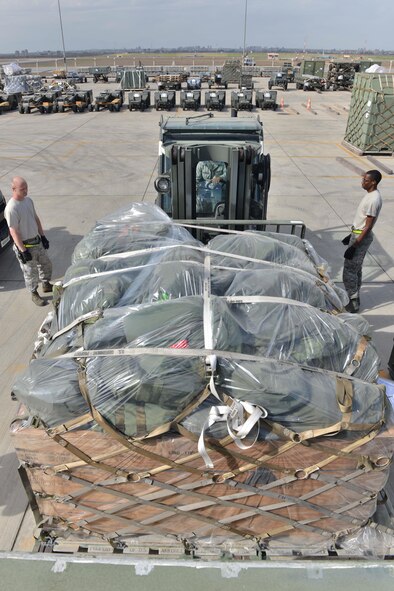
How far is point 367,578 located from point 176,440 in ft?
3.45

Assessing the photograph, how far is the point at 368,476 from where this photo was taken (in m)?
2.43

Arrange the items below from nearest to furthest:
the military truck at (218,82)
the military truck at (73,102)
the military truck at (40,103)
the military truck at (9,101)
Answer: the military truck at (40,103)
the military truck at (73,102)
the military truck at (9,101)
the military truck at (218,82)

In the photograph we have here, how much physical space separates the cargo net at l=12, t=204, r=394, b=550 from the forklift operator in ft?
11.8

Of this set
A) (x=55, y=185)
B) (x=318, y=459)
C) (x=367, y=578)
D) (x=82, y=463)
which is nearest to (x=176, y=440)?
(x=82, y=463)

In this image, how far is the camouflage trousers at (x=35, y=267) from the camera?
5.64 m

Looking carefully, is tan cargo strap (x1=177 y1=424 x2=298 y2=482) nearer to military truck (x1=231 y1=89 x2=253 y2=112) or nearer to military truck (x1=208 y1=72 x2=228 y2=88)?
military truck (x1=231 y1=89 x2=253 y2=112)

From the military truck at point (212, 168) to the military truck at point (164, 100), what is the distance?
1858 centimetres

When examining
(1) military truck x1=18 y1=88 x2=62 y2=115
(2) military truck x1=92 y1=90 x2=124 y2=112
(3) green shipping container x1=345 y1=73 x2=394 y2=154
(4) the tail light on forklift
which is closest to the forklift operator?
(4) the tail light on forklift

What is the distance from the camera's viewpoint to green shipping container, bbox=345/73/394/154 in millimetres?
12797

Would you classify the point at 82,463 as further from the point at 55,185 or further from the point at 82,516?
the point at 55,185

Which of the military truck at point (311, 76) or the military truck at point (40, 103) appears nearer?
the military truck at point (40, 103)

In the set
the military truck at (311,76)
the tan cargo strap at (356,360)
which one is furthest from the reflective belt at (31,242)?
the military truck at (311,76)

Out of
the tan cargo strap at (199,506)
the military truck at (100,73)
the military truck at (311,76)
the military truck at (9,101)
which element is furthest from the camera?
the military truck at (100,73)

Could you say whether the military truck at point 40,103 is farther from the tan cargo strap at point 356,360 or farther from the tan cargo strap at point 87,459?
the tan cargo strap at point 356,360
